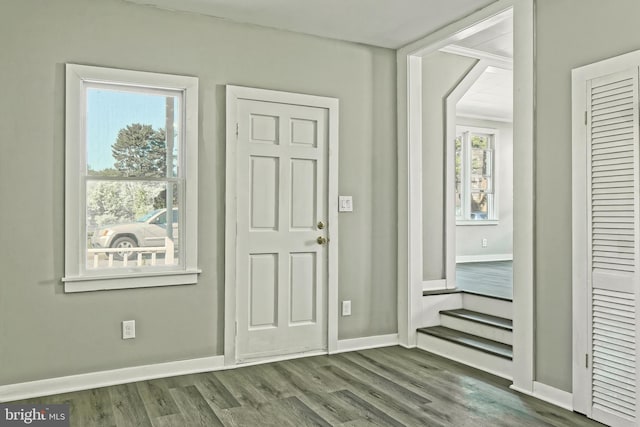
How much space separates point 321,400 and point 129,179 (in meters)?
2.00

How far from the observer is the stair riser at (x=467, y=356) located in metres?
3.40

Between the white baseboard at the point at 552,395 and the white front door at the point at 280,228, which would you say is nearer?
the white baseboard at the point at 552,395

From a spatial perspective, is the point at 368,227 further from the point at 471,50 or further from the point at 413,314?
the point at 471,50

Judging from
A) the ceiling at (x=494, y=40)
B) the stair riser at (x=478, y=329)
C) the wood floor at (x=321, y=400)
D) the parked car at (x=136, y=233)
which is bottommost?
the wood floor at (x=321, y=400)

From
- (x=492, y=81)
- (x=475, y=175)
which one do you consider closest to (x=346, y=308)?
(x=492, y=81)

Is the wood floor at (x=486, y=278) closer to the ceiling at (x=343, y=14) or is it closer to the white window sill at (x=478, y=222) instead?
the white window sill at (x=478, y=222)

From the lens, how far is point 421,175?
4.33 metres

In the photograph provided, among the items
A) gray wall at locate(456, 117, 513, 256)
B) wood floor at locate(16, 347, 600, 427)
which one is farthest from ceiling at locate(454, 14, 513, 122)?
wood floor at locate(16, 347, 600, 427)

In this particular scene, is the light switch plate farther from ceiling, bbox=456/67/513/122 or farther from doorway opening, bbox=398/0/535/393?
ceiling, bbox=456/67/513/122

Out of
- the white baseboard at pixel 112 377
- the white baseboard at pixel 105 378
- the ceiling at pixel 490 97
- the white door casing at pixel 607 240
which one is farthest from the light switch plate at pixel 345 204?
the ceiling at pixel 490 97

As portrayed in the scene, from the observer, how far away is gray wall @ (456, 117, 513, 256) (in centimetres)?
780

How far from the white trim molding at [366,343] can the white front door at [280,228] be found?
0.19 metres

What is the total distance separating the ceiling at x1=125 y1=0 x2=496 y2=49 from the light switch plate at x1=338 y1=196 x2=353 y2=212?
1.36 metres

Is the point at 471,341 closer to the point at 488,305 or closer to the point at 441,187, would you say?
the point at 488,305
